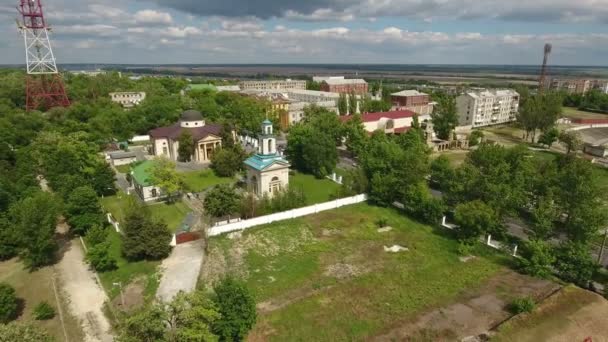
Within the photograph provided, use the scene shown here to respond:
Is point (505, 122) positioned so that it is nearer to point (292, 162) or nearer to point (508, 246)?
point (292, 162)

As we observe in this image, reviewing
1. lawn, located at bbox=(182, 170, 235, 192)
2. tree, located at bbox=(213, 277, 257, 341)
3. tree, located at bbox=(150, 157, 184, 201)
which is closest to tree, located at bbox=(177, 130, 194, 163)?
lawn, located at bbox=(182, 170, 235, 192)

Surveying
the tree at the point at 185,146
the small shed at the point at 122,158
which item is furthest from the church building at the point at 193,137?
the small shed at the point at 122,158

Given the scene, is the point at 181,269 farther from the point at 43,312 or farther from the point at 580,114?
the point at 580,114

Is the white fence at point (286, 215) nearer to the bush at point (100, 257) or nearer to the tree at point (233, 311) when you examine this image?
the bush at point (100, 257)

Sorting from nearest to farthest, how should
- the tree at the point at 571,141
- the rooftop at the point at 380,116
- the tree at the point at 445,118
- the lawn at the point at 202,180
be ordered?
the lawn at the point at 202,180 → the tree at the point at 571,141 → the tree at the point at 445,118 → the rooftop at the point at 380,116

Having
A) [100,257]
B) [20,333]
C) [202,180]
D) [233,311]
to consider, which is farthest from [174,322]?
[202,180]

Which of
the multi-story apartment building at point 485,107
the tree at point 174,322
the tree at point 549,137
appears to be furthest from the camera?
the multi-story apartment building at point 485,107

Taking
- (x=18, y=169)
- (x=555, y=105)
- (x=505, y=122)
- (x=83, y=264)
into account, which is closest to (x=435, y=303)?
(x=83, y=264)

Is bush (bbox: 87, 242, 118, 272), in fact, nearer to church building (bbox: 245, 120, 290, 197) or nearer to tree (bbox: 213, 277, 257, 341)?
tree (bbox: 213, 277, 257, 341)
